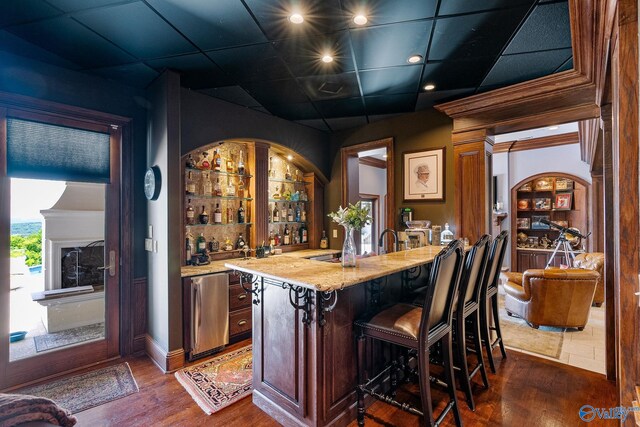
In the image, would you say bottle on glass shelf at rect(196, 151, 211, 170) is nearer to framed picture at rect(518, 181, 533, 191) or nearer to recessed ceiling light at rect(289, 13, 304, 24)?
recessed ceiling light at rect(289, 13, 304, 24)

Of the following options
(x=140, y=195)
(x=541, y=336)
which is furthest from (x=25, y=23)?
(x=541, y=336)

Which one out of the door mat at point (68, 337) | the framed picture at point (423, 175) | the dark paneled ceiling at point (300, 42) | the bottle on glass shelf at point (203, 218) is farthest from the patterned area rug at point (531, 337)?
the door mat at point (68, 337)

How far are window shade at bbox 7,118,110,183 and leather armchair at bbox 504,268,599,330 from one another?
5077mm

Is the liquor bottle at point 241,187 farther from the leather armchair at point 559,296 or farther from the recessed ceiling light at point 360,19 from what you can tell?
the leather armchair at point 559,296

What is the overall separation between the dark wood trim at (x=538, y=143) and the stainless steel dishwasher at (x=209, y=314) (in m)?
6.62

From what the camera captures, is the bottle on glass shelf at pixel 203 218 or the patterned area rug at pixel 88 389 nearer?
the patterned area rug at pixel 88 389

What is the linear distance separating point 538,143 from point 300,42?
6458 mm

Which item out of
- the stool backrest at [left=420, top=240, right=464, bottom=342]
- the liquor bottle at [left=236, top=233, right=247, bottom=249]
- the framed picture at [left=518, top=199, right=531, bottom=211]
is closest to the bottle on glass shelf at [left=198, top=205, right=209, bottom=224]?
the liquor bottle at [left=236, top=233, right=247, bottom=249]

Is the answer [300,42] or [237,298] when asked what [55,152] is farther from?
[300,42]

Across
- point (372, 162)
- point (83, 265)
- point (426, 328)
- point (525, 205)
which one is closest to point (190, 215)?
point (83, 265)

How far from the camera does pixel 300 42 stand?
7.86 feet

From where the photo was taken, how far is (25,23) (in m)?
2.20

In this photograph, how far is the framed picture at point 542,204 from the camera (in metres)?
6.70

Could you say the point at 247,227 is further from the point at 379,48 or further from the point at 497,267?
the point at 497,267
